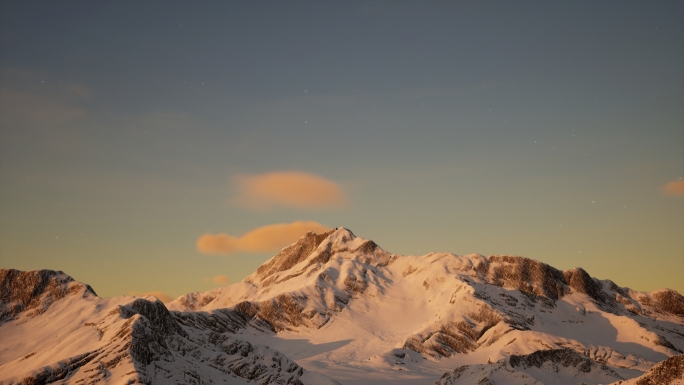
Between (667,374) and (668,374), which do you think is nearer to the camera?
(668,374)

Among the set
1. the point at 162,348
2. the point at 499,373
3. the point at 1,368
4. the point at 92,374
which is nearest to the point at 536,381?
the point at 499,373

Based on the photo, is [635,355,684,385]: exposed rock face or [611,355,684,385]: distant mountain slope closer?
[611,355,684,385]: distant mountain slope

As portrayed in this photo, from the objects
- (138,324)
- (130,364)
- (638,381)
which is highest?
(138,324)

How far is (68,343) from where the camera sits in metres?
197

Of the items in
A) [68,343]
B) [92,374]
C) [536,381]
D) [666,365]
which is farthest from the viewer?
[68,343]

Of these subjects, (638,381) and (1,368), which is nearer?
(638,381)

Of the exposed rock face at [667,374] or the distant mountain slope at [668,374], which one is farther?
the exposed rock face at [667,374]

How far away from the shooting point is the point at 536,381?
184 metres

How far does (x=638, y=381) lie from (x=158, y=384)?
398 ft

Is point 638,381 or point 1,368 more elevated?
point 1,368

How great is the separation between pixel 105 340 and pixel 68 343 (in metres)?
16.6

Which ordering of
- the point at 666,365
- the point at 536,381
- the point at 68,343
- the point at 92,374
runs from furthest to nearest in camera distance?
the point at 68,343 → the point at 536,381 → the point at 92,374 → the point at 666,365

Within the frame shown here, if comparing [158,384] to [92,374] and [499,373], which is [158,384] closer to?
[92,374]

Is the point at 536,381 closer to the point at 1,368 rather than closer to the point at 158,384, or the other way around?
the point at 158,384
